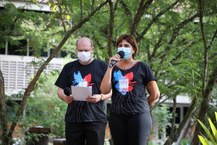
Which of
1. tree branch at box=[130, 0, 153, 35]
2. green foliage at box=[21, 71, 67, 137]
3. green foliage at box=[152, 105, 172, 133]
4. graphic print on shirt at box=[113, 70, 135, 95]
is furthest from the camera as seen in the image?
green foliage at box=[152, 105, 172, 133]

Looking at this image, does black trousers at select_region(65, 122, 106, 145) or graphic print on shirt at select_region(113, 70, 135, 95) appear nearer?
graphic print on shirt at select_region(113, 70, 135, 95)

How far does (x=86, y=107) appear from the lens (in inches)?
213

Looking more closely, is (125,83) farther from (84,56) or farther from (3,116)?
(3,116)

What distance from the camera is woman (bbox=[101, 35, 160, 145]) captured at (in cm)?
495

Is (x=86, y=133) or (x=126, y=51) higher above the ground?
(x=126, y=51)

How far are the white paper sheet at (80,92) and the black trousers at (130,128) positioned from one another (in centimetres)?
37

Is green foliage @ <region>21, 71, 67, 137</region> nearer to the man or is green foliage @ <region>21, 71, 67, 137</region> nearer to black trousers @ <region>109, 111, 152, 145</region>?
the man

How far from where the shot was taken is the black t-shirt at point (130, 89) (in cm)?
500

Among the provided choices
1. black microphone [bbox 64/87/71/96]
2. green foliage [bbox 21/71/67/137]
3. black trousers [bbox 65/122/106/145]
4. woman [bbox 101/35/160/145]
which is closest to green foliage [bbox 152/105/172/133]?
green foliage [bbox 21/71/67/137]

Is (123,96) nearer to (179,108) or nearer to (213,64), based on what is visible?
(213,64)

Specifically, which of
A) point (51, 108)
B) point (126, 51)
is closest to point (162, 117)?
point (51, 108)

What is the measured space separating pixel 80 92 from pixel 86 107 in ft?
0.78

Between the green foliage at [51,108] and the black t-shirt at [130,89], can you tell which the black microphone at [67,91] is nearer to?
the black t-shirt at [130,89]

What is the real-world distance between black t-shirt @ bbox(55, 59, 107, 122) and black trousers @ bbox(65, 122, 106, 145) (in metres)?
0.06
